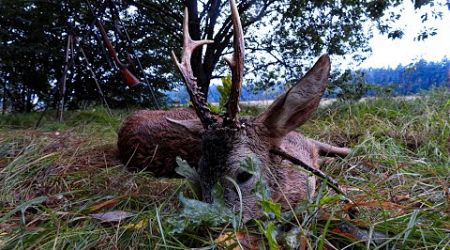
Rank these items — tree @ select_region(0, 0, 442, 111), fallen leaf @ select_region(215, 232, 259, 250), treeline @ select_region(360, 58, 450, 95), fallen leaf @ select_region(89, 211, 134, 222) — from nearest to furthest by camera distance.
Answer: fallen leaf @ select_region(215, 232, 259, 250) < fallen leaf @ select_region(89, 211, 134, 222) < treeline @ select_region(360, 58, 450, 95) < tree @ select_region(0, 0, 442, 111)

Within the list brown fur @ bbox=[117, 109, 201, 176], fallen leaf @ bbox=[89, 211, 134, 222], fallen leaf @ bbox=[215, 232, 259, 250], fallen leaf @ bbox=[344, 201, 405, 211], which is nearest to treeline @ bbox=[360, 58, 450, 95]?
brown fur @ bbox=[117, 109, 201, 176]

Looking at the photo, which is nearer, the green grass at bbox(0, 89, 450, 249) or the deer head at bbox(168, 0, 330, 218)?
the green grass at bbox(0, 89, 450, 249)

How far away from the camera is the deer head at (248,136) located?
6.37 feet

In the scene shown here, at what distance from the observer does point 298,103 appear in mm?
2064

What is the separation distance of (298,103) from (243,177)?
1.32ft

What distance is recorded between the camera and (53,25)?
8.39 meters

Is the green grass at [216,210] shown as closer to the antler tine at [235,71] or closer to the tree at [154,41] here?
the antler tine at [235,71]

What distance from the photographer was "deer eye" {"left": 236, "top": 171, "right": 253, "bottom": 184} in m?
1.95

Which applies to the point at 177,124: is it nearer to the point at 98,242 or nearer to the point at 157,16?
the point at 98,242

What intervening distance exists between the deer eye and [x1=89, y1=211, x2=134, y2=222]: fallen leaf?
0.49 metres

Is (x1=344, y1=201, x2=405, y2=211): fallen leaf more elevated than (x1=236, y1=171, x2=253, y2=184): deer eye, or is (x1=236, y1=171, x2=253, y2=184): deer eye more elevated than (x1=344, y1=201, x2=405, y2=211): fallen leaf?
(x1=236, y1=171, x2=253, y2=184): deer eye

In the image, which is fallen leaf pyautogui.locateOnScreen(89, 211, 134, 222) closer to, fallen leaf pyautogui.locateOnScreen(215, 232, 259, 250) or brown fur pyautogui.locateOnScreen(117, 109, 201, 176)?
fallen leaf pyautogui.locateOnScreen(215, 232, 259, 250)

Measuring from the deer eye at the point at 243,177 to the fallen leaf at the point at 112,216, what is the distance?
1.62ft

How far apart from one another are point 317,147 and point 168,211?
1453mm
